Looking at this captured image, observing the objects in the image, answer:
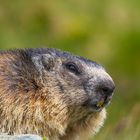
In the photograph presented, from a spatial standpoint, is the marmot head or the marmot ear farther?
the marmot ear

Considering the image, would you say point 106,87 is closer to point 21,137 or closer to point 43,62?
point 43,62

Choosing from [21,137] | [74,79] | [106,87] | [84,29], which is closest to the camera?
[21,137]

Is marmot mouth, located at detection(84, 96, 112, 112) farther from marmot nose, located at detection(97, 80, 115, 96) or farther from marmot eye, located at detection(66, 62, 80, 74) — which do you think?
marmot eye, located at detection(66, 62, 80, 74)

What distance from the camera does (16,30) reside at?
88.8 feet

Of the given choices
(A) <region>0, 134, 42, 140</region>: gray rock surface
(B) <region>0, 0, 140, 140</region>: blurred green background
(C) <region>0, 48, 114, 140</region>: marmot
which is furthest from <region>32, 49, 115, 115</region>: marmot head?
(B) <region>0, 0, 140, 140</region>: blurred green background

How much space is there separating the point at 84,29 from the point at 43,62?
13788mm

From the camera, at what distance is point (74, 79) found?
12.8m

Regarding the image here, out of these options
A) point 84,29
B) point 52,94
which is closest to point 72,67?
point 52,94

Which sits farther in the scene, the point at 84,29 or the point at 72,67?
the point at 84,29

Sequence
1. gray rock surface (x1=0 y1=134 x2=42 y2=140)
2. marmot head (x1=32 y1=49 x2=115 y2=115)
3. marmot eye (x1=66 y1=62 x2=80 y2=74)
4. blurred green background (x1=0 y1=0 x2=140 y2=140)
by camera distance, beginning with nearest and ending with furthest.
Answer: gray rock surface (x1=0 y1=134 x2=42 y2=140) → marmot head (x1=32 y1=49 x2=115 y2=115) → marmot eye (x1=66 y1=62 x2=80 y2=74) → blurred green background (x1=0 y1=0 x2=140 y2=140)

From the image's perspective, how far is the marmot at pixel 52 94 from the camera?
40.5 feet

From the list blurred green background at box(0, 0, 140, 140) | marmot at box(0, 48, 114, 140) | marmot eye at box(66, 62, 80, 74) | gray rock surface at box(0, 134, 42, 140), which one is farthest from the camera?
blurred green background at box(0, 0, 140, 140)

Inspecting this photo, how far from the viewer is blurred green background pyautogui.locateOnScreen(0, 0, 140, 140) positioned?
25.5 meters

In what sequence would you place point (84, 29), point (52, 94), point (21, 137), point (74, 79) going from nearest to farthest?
point (21, 137) → point (52, 94) → point (74, 79) → point (84, 29)
